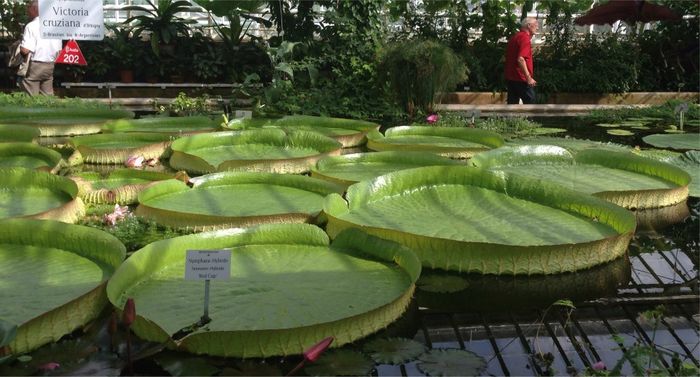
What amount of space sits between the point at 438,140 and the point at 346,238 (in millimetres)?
2993

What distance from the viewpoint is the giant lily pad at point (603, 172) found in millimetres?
3852

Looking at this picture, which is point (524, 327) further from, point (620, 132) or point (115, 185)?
point (620, 132)

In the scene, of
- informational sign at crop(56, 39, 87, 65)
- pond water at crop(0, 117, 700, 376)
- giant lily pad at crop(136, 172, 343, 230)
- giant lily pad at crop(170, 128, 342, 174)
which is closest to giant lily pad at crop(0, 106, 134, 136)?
giant lily pad at crop(170, 128, 342, 174)

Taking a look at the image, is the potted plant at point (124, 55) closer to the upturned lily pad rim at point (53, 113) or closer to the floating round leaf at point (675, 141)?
the upturned lily pad rim at point (53, 113)

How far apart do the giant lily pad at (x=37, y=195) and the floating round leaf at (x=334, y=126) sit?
237cm

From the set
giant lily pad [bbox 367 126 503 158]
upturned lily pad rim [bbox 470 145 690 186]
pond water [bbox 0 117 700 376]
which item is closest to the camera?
pond water [bbox 0 117 700 376]

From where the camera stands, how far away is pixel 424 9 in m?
10.9

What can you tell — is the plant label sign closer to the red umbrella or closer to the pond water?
the pond water

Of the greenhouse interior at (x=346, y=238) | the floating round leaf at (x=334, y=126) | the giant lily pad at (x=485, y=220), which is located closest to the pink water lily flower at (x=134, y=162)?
the greenhouse interior at (x=346, y=238)

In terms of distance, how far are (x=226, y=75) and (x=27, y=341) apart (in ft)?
29.6

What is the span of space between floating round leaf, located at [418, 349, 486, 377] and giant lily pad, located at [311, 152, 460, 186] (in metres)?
2.06

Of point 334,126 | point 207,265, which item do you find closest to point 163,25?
point 334,126

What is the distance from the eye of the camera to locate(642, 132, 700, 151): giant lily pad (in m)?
5.71

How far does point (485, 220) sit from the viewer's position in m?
3.36
